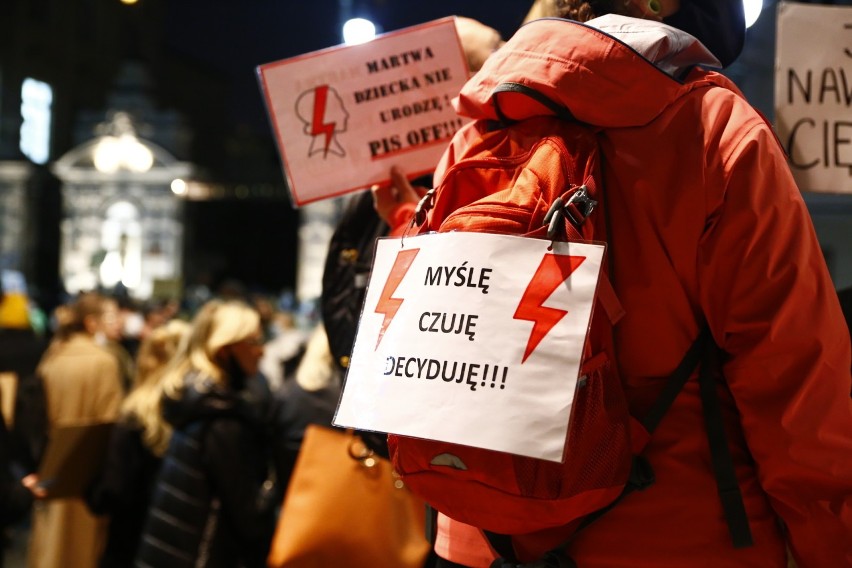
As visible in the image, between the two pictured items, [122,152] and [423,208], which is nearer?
[423,208]

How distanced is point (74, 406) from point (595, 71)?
545 centimetres

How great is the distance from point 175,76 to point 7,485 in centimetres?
4210

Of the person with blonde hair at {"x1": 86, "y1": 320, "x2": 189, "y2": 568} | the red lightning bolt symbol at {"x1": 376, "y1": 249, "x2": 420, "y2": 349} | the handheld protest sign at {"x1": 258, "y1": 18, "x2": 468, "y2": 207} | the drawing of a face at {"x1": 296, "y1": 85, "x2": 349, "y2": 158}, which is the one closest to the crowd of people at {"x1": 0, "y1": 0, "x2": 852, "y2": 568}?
the red lightning bolt symbol at {"x1": 376, "y1": 249, "x2": 420, "y2": 349}

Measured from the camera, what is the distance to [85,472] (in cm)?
531

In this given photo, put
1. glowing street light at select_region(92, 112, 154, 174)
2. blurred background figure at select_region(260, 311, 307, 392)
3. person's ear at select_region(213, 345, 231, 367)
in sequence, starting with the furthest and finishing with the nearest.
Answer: glowing street light at select_region(92, 112, 154, 174) < blurred background figure at select_region(260, 311, 307, 392) < person's ear at select_region(213, 345, 231, 367)

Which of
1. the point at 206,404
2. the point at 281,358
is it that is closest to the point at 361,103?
the point at 206,404

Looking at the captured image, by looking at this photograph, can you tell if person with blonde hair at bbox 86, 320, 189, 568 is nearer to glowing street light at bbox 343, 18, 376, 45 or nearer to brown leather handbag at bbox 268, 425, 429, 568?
brown leather handbag at bbox 268, 425, 429, 568

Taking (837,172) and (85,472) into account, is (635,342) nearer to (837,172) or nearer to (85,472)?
(837,172)

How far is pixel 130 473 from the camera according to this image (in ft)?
17.0

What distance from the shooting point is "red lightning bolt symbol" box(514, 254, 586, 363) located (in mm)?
1512

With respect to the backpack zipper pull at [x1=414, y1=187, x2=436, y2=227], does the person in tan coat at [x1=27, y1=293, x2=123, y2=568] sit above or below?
below

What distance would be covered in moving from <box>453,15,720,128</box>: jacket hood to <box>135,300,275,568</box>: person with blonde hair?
2836 mm

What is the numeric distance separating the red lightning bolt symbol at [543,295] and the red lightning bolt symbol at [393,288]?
0.22 m

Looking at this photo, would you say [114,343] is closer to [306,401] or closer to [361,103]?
[306,401]
